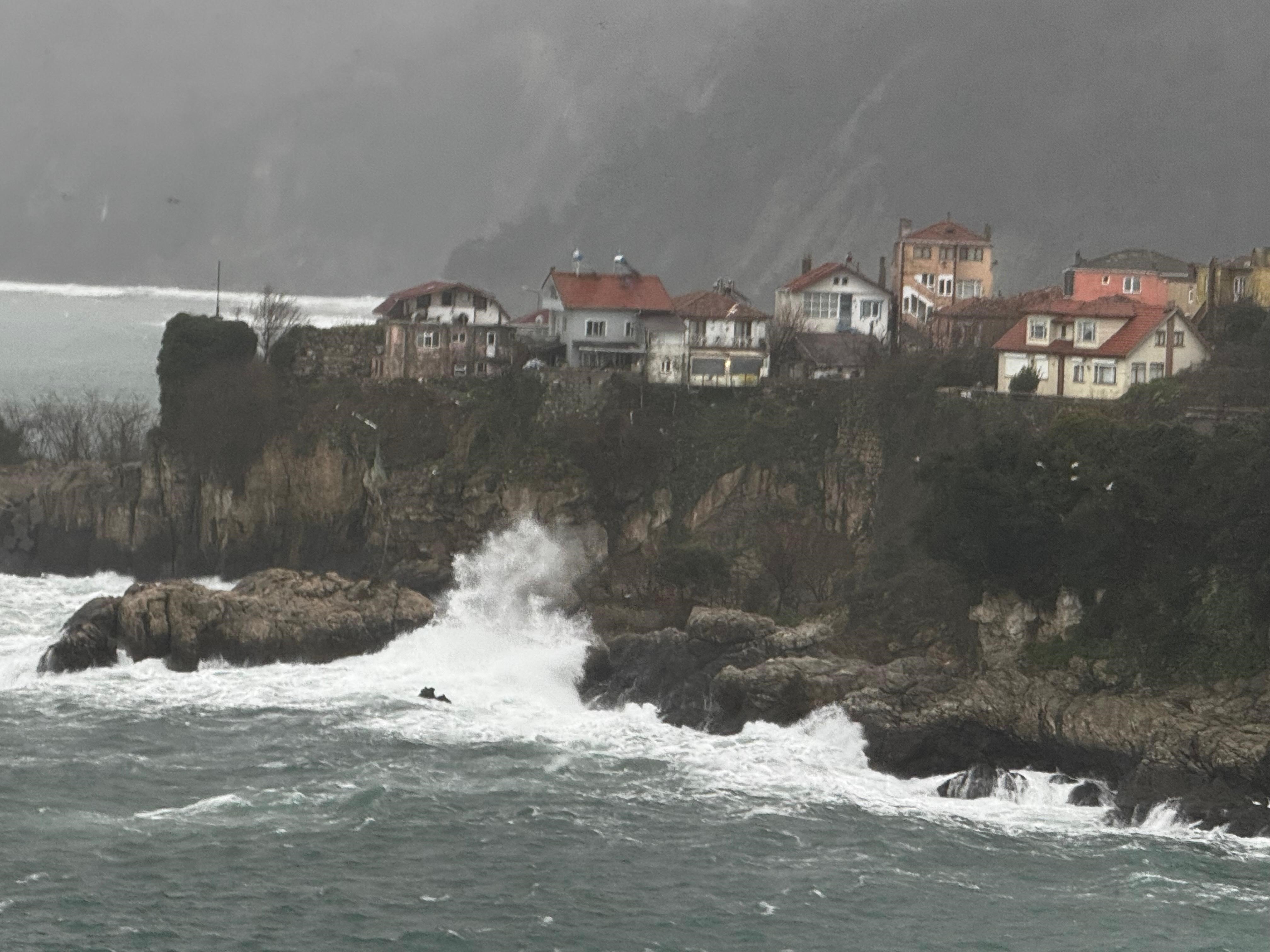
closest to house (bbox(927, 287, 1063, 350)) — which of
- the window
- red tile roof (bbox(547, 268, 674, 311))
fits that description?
the window

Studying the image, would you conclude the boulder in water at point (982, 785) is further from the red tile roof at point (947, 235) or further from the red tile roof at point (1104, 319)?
the red tile roof at point (947, 235)

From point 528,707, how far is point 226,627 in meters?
11.8

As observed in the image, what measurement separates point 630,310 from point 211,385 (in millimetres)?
18478

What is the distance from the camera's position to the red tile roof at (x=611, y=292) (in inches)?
3713

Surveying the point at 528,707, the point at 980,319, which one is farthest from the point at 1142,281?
the point at 528,707

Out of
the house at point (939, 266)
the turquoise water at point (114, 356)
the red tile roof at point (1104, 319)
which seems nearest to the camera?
the red tile roof at point (1104, 319)

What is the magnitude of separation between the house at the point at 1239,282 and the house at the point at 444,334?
2926 centimetres

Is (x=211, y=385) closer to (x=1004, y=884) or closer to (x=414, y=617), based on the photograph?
(x=414, y=617)

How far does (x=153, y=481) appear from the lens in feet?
310

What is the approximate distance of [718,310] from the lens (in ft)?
302

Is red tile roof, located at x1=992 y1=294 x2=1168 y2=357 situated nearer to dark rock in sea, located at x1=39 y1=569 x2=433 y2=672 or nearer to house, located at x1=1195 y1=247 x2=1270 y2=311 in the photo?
house, located at x1=1195 y1=247 x2=1270 y2=311

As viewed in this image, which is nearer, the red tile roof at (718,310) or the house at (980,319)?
the house at (980,319)

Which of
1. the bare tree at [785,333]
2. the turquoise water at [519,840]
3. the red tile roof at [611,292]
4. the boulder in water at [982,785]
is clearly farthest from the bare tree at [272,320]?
the boulder in water at [982,785]

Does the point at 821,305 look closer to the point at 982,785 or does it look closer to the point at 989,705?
the point at 989,705
